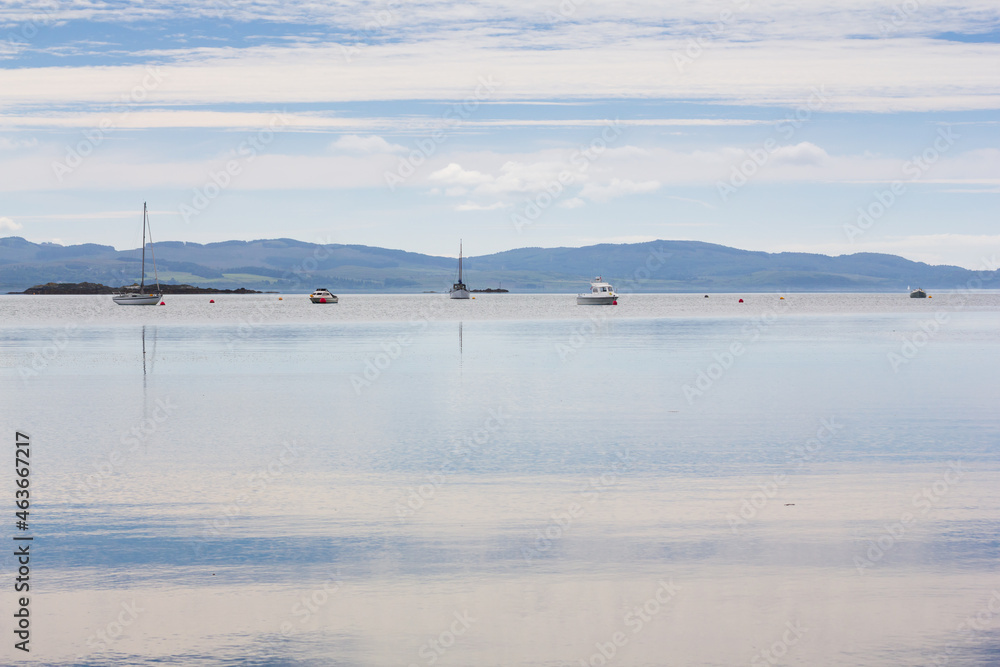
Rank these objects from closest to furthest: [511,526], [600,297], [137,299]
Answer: [511,526], [137,299], [600,297]

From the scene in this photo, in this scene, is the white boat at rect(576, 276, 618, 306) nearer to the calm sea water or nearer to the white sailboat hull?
the white sailboat hull

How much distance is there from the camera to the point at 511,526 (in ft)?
44.9

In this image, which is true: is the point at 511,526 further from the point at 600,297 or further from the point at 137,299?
the point at 600,297

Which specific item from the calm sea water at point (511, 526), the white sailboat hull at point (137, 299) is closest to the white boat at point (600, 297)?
the white sailboat hull at point (137, 299)

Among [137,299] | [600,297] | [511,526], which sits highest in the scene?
[600,297]

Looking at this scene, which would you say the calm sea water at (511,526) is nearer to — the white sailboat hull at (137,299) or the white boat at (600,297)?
the white sailboat hull at (137,299)

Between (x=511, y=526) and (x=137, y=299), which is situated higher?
(x=137, y=299)

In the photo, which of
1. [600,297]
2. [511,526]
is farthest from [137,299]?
[511,526]

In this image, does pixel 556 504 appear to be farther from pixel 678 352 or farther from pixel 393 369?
pixel 678 352

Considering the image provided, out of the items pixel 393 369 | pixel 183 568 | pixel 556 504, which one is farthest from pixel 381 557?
pixel 393 369

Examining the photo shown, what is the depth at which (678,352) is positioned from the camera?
48.2m

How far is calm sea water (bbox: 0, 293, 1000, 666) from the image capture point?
9.72 metres

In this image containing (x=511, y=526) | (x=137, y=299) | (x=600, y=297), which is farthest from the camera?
(x=600, y=297)

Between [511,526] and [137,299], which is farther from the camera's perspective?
[137,299]
